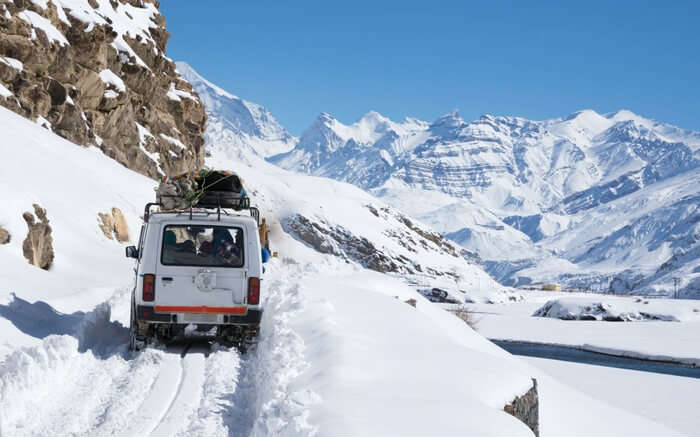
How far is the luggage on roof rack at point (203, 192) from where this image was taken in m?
12.2

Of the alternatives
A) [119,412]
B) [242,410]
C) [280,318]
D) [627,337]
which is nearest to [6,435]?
[119,412]

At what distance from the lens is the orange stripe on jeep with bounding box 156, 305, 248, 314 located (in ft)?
34.7

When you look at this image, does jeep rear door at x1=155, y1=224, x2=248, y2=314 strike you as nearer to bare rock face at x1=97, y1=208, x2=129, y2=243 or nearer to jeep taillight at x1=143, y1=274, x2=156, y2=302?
jeep taillight at x1=143, y1=274, x2=156, y2=302

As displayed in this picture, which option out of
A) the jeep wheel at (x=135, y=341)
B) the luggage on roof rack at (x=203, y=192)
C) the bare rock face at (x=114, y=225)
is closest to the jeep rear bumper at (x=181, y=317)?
the jeep wheel at (x=135, y=341)

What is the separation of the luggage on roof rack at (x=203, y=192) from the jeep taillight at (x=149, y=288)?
1401 mm

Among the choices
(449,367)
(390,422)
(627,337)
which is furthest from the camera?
(627,337)

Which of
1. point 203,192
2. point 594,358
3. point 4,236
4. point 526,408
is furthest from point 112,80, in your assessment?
point 526,408

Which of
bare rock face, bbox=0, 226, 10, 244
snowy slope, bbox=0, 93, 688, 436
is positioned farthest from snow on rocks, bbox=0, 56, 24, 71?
bare rock face, bbox=0, 226, 10, 244

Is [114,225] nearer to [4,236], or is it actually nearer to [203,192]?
[4,236]

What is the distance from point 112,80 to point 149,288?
51.6 meters

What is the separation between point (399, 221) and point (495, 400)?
186 m

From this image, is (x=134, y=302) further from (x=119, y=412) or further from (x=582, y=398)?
(x=582, y=398)

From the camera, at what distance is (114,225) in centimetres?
3042

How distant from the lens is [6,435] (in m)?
6.59
